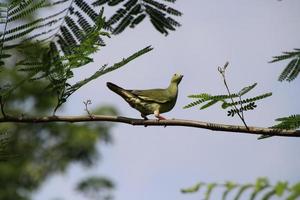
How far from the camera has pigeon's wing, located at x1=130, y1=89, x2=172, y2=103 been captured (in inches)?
167

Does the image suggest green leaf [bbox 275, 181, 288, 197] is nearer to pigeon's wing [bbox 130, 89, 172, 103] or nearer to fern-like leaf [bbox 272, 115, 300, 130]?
fern-like leaf [bbox 272, 115, 300, 130]

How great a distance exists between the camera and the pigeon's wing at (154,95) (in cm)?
423

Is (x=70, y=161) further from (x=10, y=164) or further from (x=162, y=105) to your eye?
(x=162, y=105)

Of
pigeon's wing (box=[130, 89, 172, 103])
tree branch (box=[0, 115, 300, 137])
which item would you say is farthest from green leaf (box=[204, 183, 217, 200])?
pigeon's wing (box=[130, 89, 172, 103])

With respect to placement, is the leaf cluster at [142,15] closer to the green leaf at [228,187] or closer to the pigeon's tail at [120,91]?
the pigeon's tail at [120,91]

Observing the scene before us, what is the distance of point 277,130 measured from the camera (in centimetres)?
311

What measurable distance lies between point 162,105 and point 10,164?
29.2 m

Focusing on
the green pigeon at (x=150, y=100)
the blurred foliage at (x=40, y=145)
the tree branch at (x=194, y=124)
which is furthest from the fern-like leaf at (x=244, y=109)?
the blurred foliage at (x=40, y=145)

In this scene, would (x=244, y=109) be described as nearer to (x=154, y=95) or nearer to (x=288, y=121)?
(x=288, y=121)

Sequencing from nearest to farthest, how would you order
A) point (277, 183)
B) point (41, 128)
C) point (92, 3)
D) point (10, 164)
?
point (277, 183), point (92, 3), point (10, 164), point (41, 128)

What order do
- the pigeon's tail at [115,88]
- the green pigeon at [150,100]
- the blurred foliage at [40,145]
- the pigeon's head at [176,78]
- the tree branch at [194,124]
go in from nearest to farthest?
1. the tree branch at [194,124]
2. the pigeon's tail at [115,88]
3. the green pigeon at [150,100]
4. the pigeon's head at [176,78]
5. the blurred foliage at [40,145]

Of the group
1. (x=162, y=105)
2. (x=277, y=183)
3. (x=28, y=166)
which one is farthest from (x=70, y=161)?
(x=277, y=183)

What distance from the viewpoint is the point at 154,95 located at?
4312 millimetres

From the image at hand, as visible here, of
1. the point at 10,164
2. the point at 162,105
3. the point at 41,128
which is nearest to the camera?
the point at 162,105
